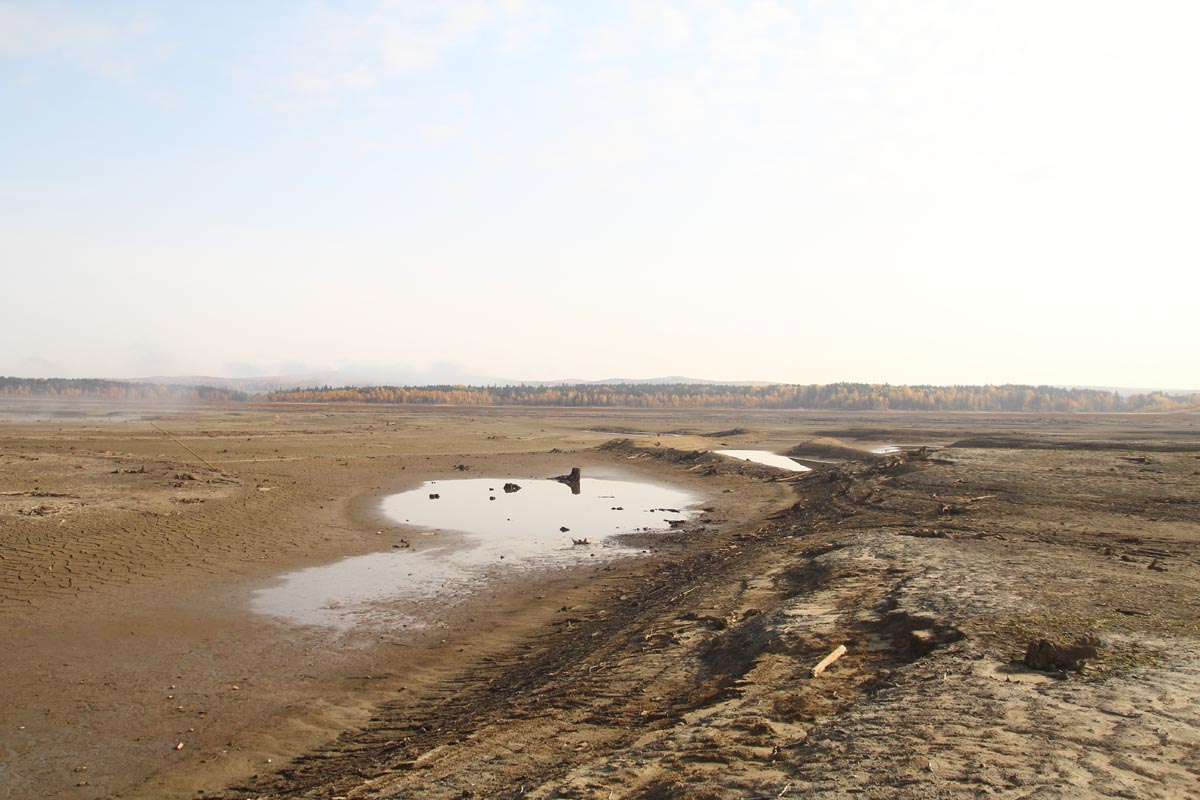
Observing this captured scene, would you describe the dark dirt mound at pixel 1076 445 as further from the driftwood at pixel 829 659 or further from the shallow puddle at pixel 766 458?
the driftwood at pixel 829 659

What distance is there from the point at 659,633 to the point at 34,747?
6.05m

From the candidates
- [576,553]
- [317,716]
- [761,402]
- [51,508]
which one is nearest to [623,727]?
[317,716]

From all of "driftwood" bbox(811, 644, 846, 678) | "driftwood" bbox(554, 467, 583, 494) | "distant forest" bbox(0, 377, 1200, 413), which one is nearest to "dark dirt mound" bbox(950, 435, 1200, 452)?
"driftwood" bbox(554, 467, 583, 494)

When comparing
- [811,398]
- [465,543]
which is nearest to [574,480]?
[465,543]

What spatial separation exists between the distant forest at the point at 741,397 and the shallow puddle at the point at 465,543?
87.7m

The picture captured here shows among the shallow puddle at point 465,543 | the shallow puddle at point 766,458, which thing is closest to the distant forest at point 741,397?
the shallow puddle at point 766,458

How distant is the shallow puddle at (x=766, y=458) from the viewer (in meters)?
34.3

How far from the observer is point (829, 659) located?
281 inches

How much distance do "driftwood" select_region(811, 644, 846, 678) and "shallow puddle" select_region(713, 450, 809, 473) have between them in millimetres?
26274

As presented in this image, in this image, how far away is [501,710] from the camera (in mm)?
7082

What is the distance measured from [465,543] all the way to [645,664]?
31.7ft

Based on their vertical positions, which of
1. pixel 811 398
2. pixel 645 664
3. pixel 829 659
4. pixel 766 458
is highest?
pixel 811 398

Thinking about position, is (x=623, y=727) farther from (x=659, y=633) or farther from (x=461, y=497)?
(x=461, y=497)

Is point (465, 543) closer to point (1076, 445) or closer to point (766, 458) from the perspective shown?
point (766, 458)
